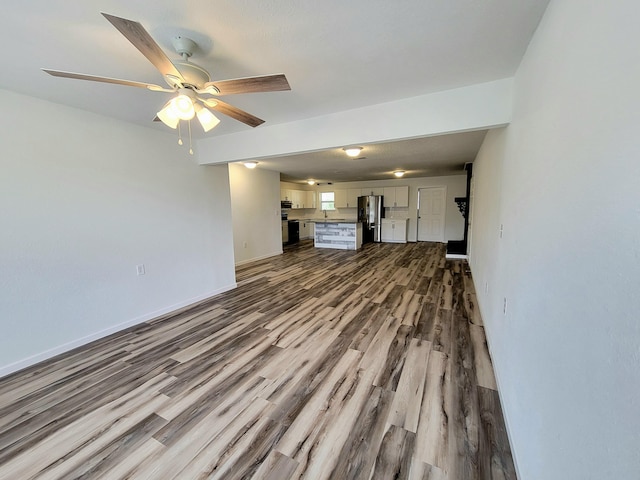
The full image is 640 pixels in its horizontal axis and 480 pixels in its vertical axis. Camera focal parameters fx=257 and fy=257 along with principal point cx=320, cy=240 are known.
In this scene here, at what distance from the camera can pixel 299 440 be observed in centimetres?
147

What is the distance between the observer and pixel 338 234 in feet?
25.0

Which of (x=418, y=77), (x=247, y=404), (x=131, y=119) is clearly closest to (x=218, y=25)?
(x=418, y=77)

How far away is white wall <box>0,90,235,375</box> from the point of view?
2.17 meters

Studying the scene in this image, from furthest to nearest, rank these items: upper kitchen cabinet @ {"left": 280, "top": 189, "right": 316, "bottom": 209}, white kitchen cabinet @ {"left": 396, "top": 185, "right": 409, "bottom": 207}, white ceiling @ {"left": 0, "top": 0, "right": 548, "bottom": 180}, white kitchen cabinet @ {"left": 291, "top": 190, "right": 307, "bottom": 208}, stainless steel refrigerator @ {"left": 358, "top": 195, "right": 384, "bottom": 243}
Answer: white kitchen cabinet @ {"left": 291, "top": 190, "right": 307, "bottom": 208} → upper kitchen cabinet @ {"left": 280, "top": 189, "right": 316, "bottom": 209} → stainless steel refrigerator @ {"left": 358, "top": 195, "right": 384, "bottom": 243} → white kitchen cabinet @ {"left": 396, "top": 185, "right": 409, "bottom": 207} → white ceiling @ {"left": 0, "top": 0, "right": 548, "bottom": 180}

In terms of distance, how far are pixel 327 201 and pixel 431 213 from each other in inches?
150

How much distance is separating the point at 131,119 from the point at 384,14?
2.78 meters

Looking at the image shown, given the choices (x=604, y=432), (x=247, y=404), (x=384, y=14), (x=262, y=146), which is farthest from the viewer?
(x=262, y=146)

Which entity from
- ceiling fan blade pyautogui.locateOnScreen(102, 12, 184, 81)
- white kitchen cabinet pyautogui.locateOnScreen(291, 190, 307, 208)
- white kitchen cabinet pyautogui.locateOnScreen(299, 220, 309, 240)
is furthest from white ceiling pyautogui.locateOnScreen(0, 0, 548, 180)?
white kitchen cabinet pyautogui.locateOnScreen(299, 220, 309, 240)

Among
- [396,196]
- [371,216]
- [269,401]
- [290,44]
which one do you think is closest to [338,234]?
[371,216]

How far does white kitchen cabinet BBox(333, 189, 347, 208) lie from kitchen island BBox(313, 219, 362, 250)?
216 centimetres

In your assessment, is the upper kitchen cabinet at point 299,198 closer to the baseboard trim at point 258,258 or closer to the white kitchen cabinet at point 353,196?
the white kitchen cabinet at point 353,196

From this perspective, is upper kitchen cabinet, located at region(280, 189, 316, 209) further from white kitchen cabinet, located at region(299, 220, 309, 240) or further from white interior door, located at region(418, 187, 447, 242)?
white interior door, located at region(418, 187, 447, 242)

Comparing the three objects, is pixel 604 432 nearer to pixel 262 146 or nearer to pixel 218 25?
pixel 218 25

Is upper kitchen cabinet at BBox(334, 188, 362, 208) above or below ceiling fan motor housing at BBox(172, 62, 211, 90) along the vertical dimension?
below
